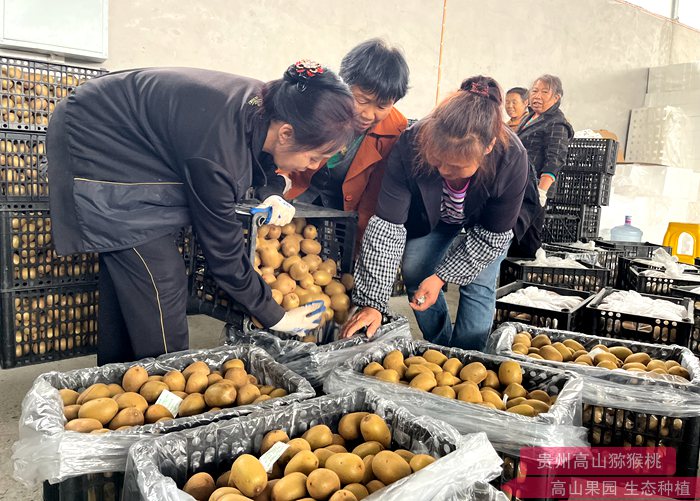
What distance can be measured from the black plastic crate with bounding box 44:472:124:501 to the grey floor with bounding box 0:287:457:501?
0.55 metres

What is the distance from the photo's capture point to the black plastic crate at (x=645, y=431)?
4.66 ft

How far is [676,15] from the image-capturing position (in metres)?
7.95

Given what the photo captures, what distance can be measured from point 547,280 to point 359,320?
1.54 metres

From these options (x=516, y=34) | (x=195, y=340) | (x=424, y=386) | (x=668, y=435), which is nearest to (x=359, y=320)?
(x=424, y=386)

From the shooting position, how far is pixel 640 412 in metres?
1.44

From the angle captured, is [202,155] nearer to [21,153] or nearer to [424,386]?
[424,386]

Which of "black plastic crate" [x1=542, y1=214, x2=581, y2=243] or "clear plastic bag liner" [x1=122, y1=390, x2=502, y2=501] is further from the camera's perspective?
"black plastic crate" [x1=542, y1=214, x2=581, y2=243]

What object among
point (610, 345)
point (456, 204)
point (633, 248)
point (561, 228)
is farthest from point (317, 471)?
point (561, 228)

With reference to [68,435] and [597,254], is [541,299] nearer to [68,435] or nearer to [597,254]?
[597,254]

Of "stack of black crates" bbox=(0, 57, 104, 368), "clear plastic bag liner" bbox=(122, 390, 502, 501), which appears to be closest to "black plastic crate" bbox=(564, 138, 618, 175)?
"stack of black crates" bbox=(0, 57, 104, 368)

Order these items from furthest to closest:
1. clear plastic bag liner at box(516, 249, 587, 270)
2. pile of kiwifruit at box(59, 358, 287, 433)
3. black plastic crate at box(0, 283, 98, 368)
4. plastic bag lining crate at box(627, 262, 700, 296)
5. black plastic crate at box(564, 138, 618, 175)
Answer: black plastic crate at box(564, 138, 618, 175) < clear plastic bag liner at box(516, 249, 587, 270) < plastic bag lining crate at box(627, 262, 700, 296) < black plastic crate at box(0, 283, 98, 368) < pile of kiwifruit at box(59, 358, 287, 433)

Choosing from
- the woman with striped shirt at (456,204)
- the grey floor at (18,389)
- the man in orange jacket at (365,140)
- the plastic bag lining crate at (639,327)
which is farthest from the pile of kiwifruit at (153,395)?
the plastic bag lining crate at (639,327)

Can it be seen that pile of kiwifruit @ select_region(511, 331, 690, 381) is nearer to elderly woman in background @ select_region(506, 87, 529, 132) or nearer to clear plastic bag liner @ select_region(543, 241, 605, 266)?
clear plastic bag liner @ select_region(543, 241, 605, 266)

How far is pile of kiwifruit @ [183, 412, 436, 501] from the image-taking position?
950 millimetres
